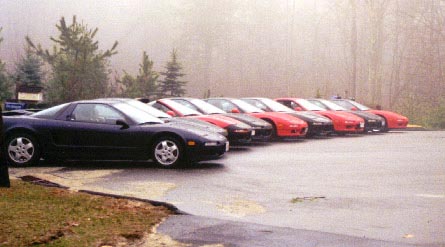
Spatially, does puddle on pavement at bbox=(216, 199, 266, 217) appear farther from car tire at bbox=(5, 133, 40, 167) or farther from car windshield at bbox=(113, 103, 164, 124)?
car tire at bbox=(5, 133, 40, 167)

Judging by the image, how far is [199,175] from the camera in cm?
1058

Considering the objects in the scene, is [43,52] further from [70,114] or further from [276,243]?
[276,243]

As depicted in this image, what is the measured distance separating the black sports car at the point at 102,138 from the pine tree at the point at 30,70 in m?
20.3

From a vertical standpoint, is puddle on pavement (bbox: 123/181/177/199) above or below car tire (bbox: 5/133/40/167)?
below

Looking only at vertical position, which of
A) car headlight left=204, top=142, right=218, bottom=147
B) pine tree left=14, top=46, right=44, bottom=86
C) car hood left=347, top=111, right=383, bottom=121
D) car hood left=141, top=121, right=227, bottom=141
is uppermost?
pine tree left=14, top=46, right=44, bottom=86

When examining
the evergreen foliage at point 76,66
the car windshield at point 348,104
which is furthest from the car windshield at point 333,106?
the evergreen foliage at point 76,66

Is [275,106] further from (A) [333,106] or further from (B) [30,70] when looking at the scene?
(B) [30,70]

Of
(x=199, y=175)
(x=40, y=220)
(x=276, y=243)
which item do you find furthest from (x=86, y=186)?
(x=276, y=243)

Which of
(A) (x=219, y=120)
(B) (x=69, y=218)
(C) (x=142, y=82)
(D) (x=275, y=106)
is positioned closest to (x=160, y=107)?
(A) (x=219, y=120)

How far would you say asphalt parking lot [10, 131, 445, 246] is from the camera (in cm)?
681

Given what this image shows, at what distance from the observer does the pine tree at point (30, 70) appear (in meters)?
31.4

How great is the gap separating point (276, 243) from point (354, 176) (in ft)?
17.4

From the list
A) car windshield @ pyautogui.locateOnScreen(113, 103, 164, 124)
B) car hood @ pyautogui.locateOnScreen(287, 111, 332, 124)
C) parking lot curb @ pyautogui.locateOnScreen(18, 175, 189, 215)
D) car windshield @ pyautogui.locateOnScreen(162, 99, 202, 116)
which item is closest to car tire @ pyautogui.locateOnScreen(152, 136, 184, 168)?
car windshield @ pyautogui.locateOnScreen(113, 103, 164, 124)

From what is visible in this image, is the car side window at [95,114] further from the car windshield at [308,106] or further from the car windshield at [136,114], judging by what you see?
the car windshield at [308,106]
